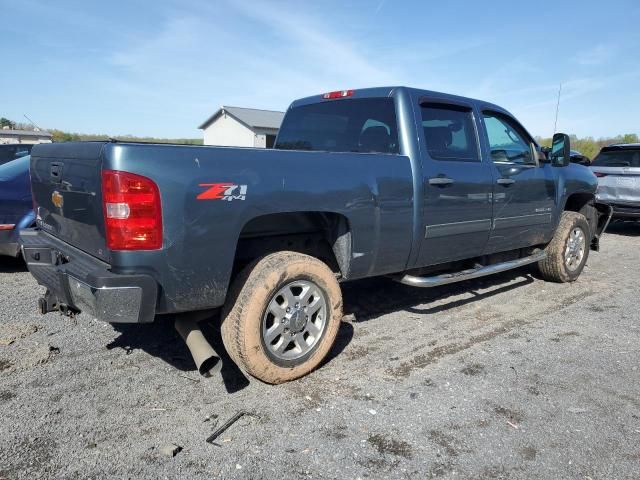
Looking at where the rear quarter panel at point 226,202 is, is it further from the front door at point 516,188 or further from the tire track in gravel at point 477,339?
the front door at point 516,188

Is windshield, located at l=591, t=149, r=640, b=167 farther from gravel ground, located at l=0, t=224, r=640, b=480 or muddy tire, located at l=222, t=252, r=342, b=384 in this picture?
muddy tire, located at l=222, t=252, r=342, b=384

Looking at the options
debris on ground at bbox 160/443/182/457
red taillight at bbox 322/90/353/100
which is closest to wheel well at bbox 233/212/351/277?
debris on ground at bbox 160/443/182/457

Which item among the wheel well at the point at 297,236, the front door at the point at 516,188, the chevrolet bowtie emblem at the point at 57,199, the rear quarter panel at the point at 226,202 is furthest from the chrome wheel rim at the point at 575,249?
the chevrolet bowtie emblem at the point at 57,199

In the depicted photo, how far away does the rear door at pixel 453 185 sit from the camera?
3.95 metres

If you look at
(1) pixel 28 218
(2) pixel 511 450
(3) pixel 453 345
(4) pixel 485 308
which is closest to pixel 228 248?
(2) pixel 511 450

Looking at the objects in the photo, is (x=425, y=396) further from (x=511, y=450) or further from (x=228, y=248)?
(x=228, y=248)

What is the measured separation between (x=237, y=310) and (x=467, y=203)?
2291mm

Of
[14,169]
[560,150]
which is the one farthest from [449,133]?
[14,169]

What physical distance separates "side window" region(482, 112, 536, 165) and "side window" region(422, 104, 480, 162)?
0.27 metres

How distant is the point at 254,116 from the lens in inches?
1334

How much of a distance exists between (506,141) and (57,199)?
4073mm

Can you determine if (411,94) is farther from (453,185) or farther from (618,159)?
(618,159)

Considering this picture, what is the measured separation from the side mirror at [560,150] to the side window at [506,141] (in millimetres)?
292

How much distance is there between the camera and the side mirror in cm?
516
